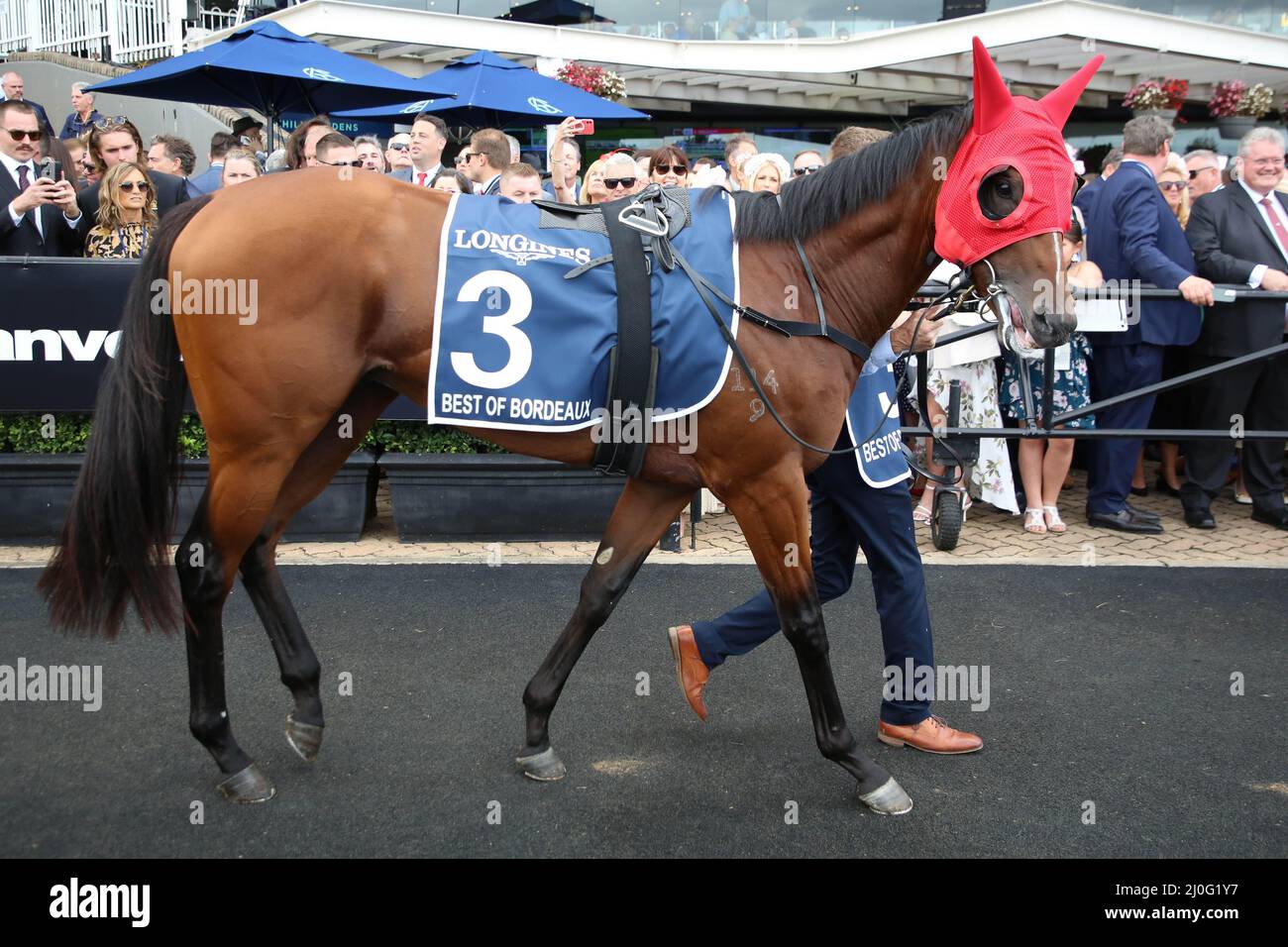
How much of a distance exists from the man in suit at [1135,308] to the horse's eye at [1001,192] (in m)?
4.05

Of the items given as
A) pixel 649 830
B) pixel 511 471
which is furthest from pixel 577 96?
pixel 649 830

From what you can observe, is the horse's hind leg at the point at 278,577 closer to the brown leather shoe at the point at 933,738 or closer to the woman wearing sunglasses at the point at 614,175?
the brown leather shoe at the point at 933,738

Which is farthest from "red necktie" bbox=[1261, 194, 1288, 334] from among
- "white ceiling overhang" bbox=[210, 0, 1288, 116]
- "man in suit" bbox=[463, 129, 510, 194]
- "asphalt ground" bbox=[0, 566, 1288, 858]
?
"white ceiling overhang" bbox=[210, 0, 1288, 116]

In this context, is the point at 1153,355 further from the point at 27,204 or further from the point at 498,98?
the point at 27,204

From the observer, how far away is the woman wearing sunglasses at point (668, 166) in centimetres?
752

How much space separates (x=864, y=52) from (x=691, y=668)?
566 inches

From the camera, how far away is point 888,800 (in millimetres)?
3521

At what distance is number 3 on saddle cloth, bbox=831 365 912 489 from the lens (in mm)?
3654

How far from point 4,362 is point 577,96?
20.6 feet

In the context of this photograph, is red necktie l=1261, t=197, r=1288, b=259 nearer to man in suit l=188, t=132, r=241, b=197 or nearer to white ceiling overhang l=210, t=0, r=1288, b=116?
man in suit l=188, t=132, r=241, b=197

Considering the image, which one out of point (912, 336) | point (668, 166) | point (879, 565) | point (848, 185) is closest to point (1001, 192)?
point (848, 185)

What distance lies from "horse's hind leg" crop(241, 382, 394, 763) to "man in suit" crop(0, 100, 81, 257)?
10.5 ft

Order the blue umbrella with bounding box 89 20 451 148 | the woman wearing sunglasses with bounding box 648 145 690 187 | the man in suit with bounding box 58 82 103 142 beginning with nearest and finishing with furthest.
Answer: the woman wearing sunglasses with bounding box 648 145 690 187, the blue umbrella with bounding box 89 20 451 148, the man in suit with bounding box 58 82 103 142

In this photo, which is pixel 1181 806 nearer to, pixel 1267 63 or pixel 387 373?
→ pixel 387 373
